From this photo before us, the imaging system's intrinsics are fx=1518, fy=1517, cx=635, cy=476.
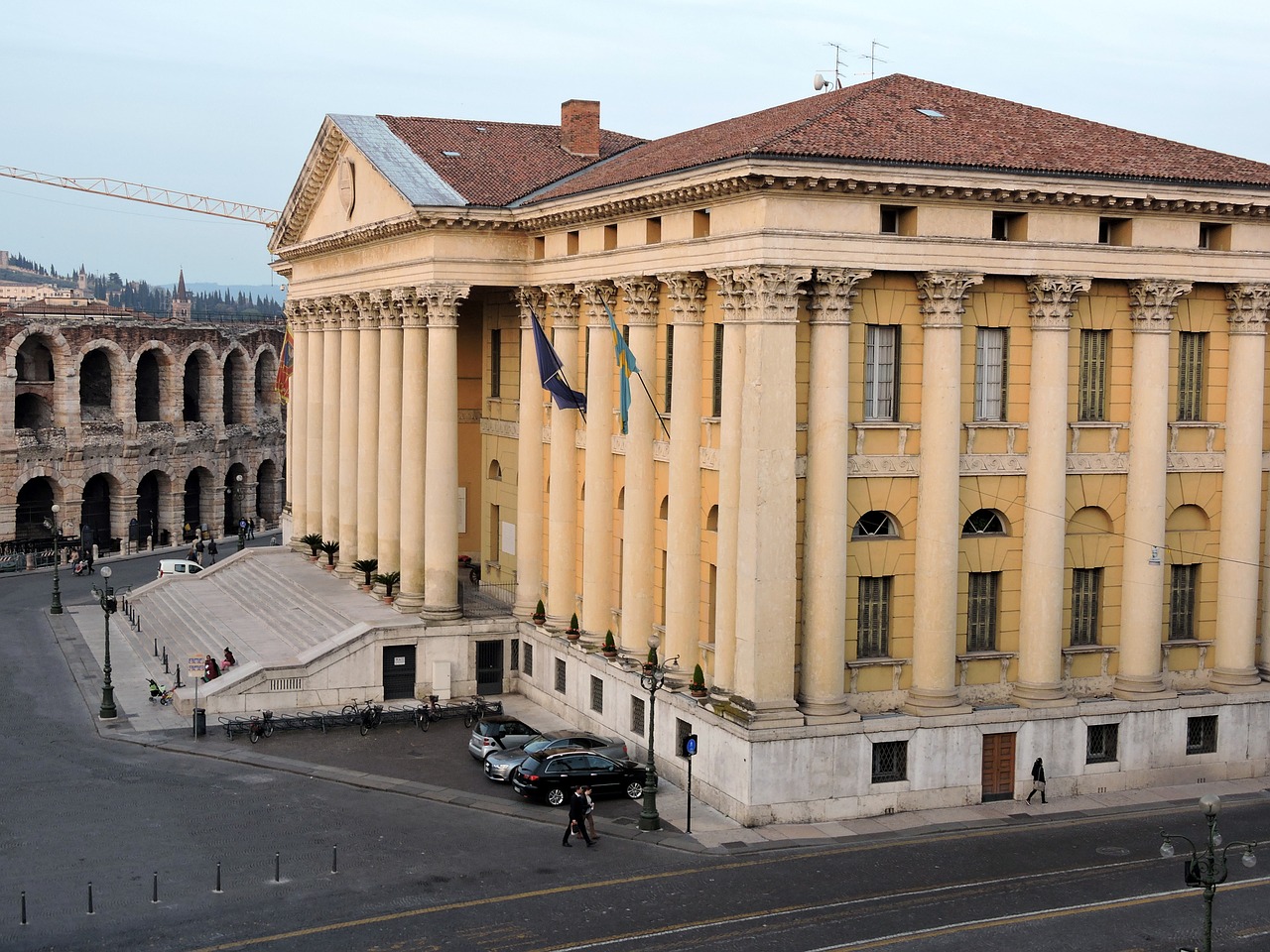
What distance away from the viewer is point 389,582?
57062 millimetres

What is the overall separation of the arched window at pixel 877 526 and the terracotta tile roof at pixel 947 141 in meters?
9.33

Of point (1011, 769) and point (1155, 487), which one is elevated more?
point (1155, 487)

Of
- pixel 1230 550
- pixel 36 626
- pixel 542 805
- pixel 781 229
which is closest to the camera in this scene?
pixel 781 229

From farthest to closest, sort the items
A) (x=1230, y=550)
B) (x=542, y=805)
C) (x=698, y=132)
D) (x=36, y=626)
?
(x=36, y=626) → (x=698, y=132) → (x=1230, y=550) → (x=542, y=805)

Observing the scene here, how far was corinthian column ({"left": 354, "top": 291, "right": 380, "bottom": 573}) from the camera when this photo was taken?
6041 centimetres

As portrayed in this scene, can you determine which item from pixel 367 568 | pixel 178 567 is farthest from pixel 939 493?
pixel 178 567

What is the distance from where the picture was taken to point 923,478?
132 feet

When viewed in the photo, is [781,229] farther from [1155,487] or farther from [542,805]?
[542,805]

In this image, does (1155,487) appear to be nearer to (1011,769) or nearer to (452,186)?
(1011,769)

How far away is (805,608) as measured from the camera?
39375 mm

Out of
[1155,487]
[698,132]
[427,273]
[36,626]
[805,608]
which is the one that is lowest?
[36,626]

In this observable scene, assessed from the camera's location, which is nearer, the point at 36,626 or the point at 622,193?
the point at 622,193

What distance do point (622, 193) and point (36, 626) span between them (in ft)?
127

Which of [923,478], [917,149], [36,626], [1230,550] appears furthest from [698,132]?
[36,626]
